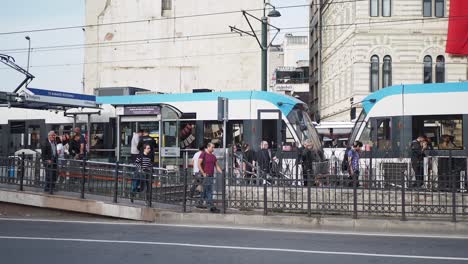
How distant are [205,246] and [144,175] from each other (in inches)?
217

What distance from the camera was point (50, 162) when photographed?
17.0m

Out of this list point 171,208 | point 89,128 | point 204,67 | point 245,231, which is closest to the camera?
point 245,231

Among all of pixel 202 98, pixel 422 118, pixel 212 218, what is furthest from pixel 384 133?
pixel 212 218

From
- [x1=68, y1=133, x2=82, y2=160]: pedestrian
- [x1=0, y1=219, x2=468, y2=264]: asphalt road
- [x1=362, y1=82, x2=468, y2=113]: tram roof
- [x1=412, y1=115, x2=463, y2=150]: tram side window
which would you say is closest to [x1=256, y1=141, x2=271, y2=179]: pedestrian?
[x1=0, y1=219, x2=468, y2=264]: asphalt road

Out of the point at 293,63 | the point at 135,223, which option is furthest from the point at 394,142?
the point at 293,63

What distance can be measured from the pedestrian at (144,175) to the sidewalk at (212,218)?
1.37 feet

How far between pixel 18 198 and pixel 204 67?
115ft

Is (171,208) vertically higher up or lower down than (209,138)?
lower down

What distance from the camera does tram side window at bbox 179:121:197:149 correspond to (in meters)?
22.1

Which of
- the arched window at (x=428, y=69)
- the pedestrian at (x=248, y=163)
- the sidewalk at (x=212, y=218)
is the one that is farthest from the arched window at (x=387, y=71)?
the sidewalk at (x=212, y=218)

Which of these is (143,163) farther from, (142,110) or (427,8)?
(427,8)

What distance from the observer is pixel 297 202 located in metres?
15.6

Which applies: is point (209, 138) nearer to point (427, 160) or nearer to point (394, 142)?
point (394, 142)

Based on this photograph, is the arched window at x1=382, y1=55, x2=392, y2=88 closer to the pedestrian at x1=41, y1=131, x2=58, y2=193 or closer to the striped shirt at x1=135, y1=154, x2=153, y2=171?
the striped shirt at x1=135, y1=154, x2=153, y2=171
